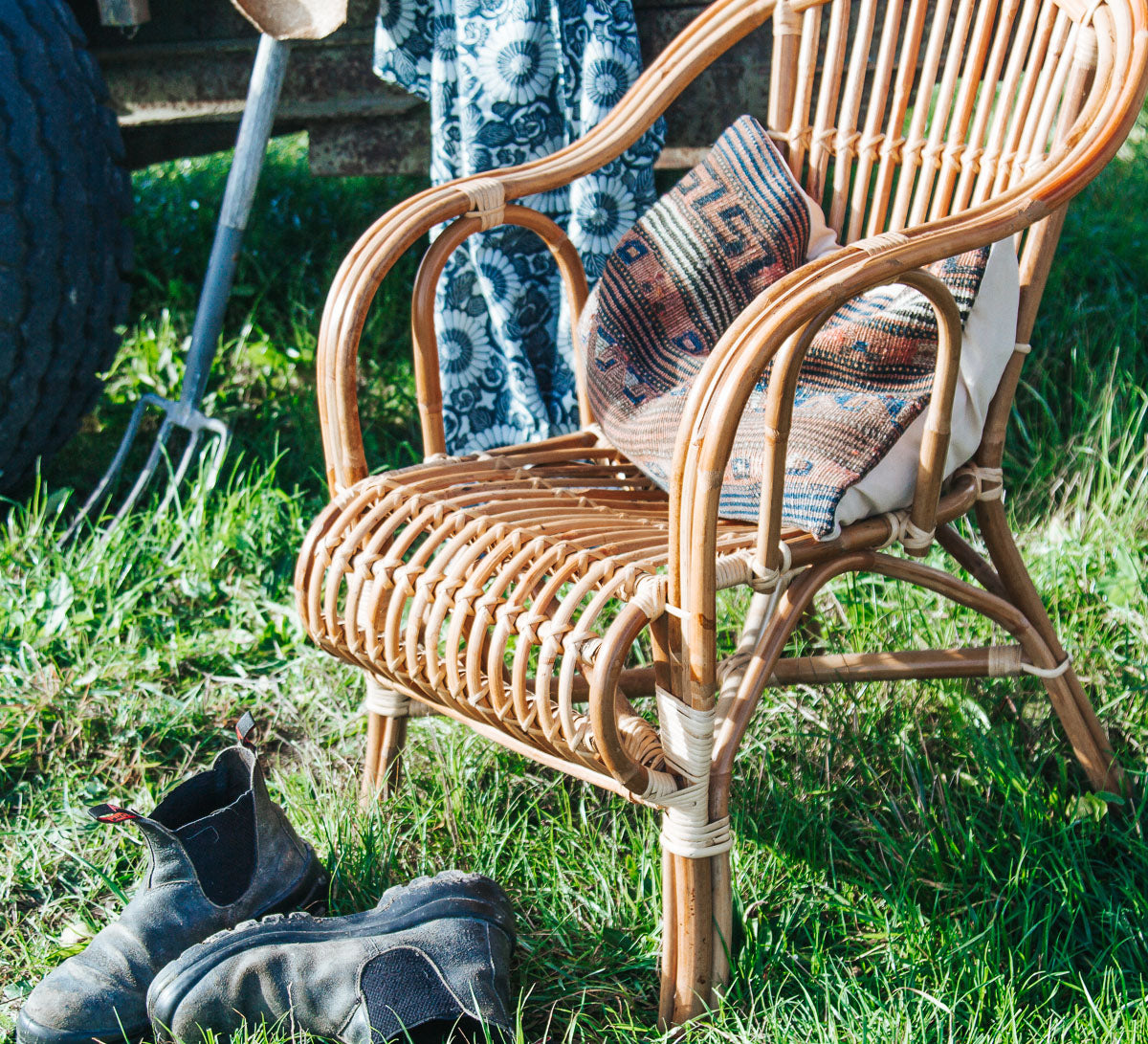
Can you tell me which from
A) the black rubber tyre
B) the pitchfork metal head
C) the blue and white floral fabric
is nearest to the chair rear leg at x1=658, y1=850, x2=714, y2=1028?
the blue and white floral fabric

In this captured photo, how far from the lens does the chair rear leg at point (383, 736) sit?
147cm

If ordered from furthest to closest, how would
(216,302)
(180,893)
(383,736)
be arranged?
(216,302) → (383,736) → (180,893)

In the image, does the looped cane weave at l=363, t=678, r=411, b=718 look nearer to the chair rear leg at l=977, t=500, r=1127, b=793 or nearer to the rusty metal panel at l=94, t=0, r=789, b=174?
the chair rear leg at l=977, t=500, r=1127, b=793

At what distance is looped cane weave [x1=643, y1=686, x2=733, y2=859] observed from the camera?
111cm

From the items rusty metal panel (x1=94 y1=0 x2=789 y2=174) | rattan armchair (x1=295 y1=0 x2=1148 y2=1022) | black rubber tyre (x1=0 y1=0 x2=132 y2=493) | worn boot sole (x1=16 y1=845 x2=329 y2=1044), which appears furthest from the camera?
rusty metal panel (x1=94 y1=0 x2=789 y2=174)

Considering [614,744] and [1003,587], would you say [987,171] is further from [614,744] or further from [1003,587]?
[614,744]

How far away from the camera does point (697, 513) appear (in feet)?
3.43

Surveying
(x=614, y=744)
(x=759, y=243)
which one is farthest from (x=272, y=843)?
(x=759, y=243)

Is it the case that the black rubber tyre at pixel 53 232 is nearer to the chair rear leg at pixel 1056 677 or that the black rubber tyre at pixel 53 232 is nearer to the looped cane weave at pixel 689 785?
the looped cane weave at pixel 689 785

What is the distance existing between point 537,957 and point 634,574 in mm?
515

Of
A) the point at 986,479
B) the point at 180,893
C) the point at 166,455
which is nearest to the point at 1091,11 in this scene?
the point at 986,479

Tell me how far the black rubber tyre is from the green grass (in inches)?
8.2

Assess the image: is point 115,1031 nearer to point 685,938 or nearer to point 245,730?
point 245,730

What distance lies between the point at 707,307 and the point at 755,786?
66 cm
